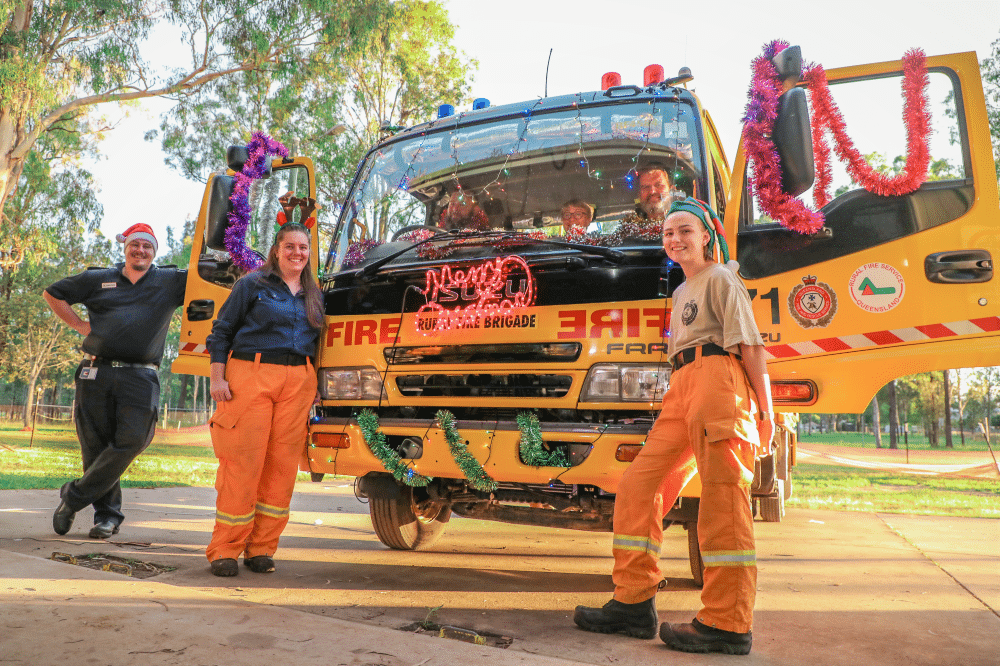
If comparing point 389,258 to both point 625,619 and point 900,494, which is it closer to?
point 625,619

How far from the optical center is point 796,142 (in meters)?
3.21

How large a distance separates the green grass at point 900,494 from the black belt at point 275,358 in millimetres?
7370

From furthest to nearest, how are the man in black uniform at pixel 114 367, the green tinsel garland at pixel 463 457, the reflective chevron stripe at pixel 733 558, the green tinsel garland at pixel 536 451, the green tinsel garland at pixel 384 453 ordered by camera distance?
the man in black uniform at pixel 114 367 → the green tinsel garland at pixel 384 453 → the green tinsel garland at pixel 463 457 → the green tinsel garland at pixel 536 451 → the reflective chevron stripe at pixel 733 558

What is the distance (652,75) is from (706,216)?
1.55m

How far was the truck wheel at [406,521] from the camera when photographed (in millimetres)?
4625

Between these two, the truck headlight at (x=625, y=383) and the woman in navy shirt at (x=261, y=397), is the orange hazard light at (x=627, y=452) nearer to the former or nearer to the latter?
the truck headlight at (x=625, y=383)

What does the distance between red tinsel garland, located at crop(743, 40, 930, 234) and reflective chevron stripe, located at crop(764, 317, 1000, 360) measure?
548 millimetres

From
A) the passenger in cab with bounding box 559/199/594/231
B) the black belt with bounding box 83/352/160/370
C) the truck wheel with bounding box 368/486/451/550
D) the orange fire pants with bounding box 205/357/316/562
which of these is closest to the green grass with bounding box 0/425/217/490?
the black belt with bounding box 83/352/160/370

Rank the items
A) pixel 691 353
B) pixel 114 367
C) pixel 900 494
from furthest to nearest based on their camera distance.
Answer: pixel 900 494, pixel 114 367, pixel 691 353

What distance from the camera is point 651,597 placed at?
3.02 m

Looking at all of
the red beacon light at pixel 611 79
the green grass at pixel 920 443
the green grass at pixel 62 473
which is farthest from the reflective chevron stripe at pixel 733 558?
the green grass at pixel 920 443

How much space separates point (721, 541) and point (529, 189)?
2.16 metres

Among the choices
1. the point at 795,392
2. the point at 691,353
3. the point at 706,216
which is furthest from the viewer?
the point at 795,392

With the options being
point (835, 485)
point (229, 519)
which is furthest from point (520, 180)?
point (835, 485)
